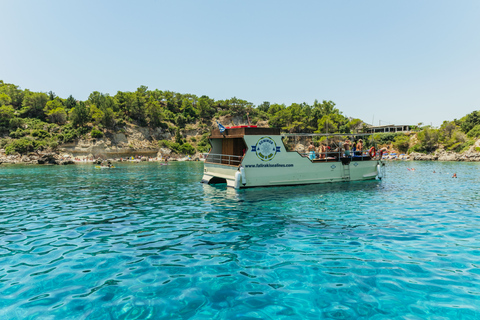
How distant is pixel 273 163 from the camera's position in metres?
20.4

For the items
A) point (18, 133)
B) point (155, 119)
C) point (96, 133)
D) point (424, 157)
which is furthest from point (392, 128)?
point (18, 133)

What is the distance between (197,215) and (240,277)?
6.57 metres

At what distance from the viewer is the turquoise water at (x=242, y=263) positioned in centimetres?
498

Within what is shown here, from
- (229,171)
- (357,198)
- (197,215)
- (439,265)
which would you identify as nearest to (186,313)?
(439,265)

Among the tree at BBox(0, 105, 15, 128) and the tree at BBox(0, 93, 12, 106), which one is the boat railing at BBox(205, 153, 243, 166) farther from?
the tree at BBox(0, 93, 12, 106)

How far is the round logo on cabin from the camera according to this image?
1982 cm

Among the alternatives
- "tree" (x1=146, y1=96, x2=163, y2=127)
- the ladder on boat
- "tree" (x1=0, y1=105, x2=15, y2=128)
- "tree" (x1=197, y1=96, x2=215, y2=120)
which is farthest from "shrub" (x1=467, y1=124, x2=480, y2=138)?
"tree" (x1=0, y1=105, x2=15, y2=128)

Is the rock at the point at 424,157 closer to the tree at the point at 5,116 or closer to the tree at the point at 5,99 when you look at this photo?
the tree at the point at 5,116

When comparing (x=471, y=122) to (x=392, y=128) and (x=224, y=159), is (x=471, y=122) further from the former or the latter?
(x=224, y=159)

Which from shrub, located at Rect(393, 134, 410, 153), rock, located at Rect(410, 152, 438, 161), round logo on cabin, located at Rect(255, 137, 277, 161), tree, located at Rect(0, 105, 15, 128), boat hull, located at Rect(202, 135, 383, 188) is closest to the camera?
boat hull, located at Rect(202, 135, 383, 188)

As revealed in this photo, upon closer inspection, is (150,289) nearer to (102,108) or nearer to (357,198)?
(357,198)

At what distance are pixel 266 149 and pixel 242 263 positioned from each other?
1354 cm

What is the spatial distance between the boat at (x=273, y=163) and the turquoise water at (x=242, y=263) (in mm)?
6444

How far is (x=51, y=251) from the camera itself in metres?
7.90
